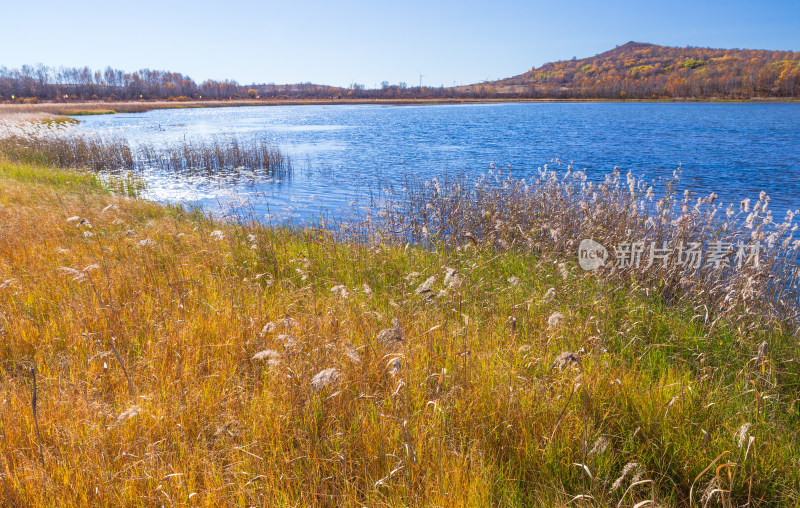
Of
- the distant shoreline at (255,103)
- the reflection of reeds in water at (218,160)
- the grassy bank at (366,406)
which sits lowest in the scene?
the grassy bank at (366,406)

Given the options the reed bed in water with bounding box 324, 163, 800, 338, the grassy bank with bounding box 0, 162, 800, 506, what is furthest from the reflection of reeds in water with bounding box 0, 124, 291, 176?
the grassy bank with bounding box 0, 162, 800, 506

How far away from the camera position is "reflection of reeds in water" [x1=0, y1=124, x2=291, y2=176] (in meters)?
19.6

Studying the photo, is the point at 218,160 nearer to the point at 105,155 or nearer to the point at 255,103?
the point at 105,155

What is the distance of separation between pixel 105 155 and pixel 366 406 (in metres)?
23.1

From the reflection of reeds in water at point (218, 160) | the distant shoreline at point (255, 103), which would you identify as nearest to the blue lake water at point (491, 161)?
the reflection of reeds in water at point (218, 160)

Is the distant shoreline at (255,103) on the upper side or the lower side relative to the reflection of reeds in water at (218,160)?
upper

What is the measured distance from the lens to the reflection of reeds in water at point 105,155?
19578mm

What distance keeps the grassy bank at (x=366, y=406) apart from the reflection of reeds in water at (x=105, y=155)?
1731 cm

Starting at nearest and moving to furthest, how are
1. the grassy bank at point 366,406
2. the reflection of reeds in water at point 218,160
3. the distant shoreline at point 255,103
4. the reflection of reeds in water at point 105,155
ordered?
the grassy bank at point 366,406 → the reflection of reeds in water at point 105,155 → the reflection of reeds in water at point 218,160 → the distant shoreline at point 255,103

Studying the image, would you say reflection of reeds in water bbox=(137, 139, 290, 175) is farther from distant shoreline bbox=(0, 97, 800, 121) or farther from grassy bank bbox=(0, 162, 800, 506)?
distant shoreline bbox=(0, 97, 800, 121)

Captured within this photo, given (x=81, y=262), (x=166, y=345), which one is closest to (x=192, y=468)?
A: (x=166, y=345)

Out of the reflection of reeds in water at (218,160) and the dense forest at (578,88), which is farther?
the dense forest at (578,88)

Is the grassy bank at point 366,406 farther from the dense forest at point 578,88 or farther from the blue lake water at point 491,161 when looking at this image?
the dense forest at point 578,88

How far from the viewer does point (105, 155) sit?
69.1ft
